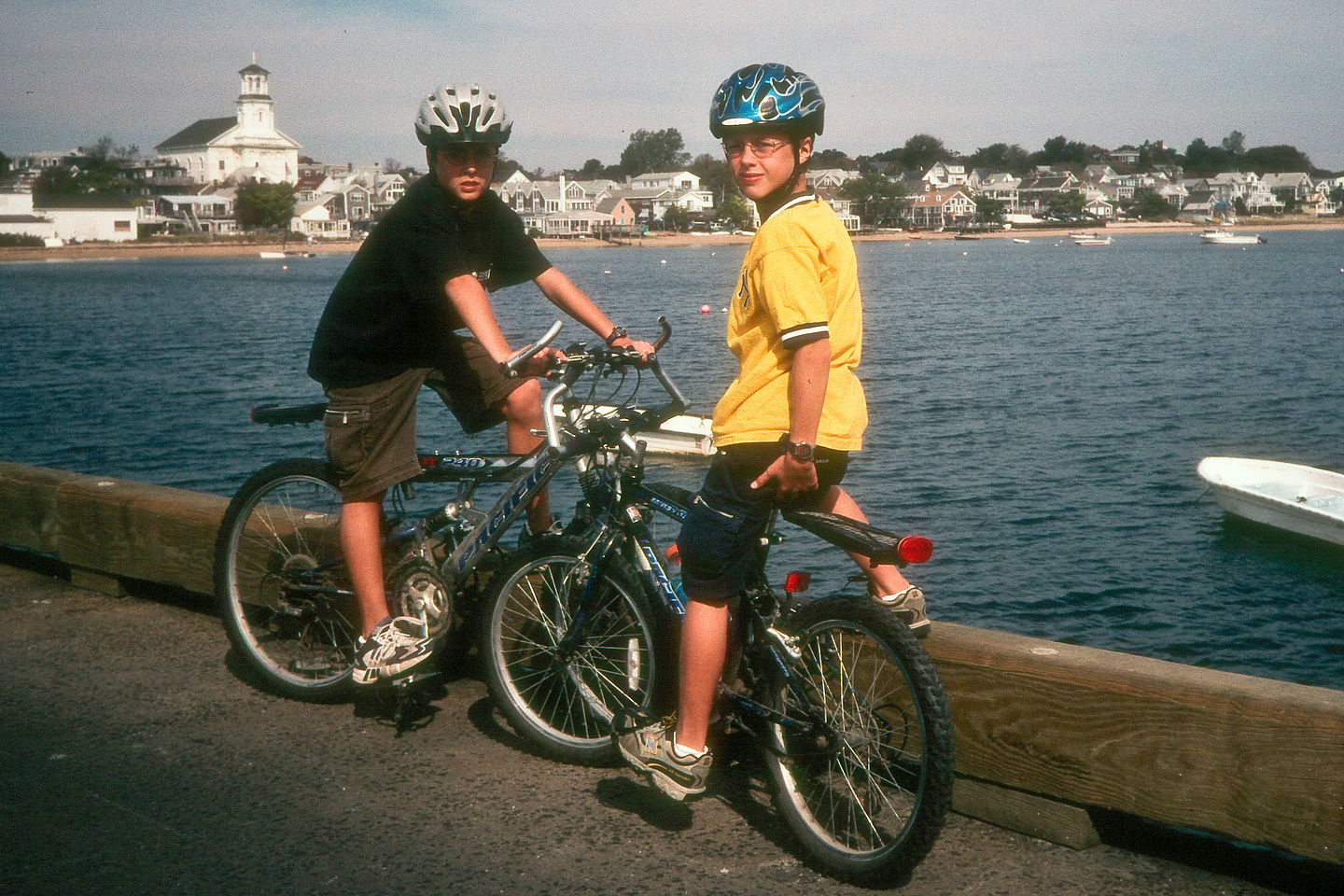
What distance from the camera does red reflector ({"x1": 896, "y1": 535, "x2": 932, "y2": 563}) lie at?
3283 millimetres

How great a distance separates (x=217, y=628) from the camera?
5.79 metres

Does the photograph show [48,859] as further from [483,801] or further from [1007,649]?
[1007,649]

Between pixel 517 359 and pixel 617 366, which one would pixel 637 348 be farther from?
pixel 517 359

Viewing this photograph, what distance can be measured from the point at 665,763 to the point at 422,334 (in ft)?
6.06

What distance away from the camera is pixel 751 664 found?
3.77 meters

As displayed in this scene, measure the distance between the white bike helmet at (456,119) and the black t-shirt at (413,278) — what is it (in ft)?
0.58

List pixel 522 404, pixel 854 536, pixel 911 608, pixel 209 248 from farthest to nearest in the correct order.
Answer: pixel 209 248
pixel 522 404
pixel 911 608
pixel 854 536

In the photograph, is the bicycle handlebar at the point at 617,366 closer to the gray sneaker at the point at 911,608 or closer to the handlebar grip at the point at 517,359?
the handlebar grip at the point at 517,359

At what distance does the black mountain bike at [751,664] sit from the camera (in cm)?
339

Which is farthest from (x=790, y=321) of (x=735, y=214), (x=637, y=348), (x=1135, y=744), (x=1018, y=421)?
(x=735, y=214)

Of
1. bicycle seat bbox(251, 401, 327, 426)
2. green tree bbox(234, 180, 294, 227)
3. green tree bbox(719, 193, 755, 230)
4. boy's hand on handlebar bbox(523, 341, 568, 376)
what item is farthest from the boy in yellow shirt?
green tree bbox(719, 193, 755, 230)

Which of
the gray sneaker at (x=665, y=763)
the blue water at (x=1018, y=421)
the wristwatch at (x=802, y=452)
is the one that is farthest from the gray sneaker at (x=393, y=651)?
the blue water at (x=1018, y=421)

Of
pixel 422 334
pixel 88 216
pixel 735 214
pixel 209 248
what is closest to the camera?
pixel 422 334

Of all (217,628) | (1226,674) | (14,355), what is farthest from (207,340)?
(1226,674)
